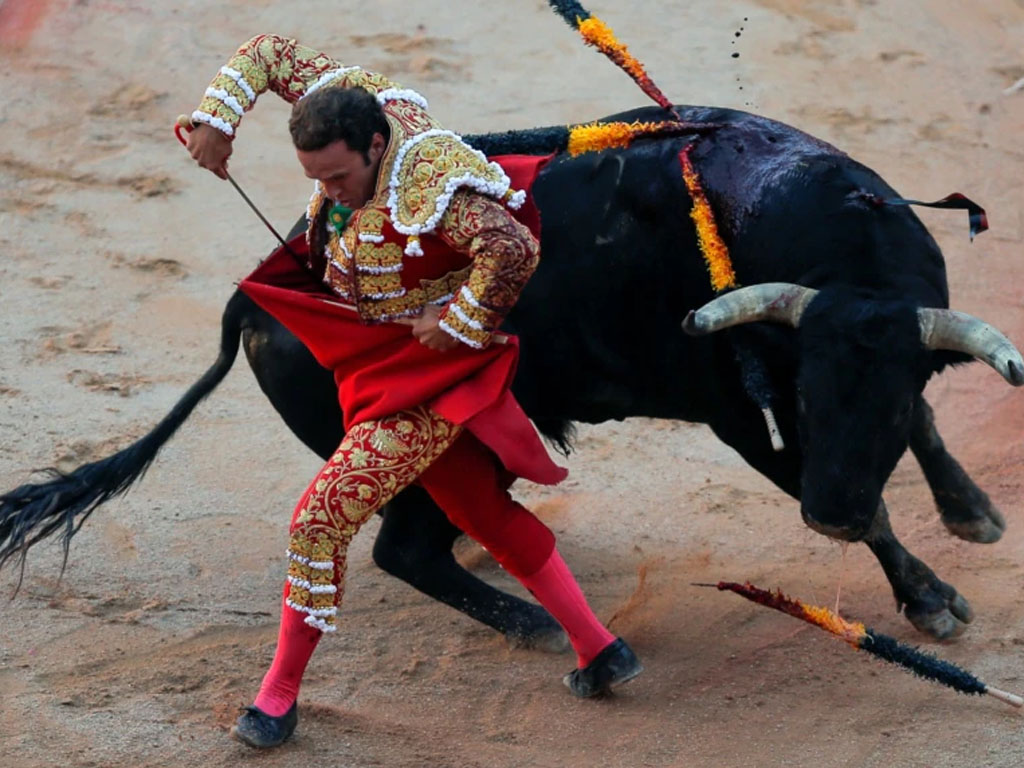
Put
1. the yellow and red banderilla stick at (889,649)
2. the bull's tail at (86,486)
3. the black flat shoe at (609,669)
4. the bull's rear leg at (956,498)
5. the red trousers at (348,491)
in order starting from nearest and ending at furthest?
the red trousers at (348,491)
the yellow and red banderilla stick at (889,649)
the black flat shoe at (609,669)
the bull's tail at (86,486)
the bull's rear leg at (956,498)

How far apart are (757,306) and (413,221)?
0.87 metres

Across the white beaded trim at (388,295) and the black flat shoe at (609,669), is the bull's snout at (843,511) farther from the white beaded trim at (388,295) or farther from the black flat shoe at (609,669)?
the white beaded trim at (388,295)

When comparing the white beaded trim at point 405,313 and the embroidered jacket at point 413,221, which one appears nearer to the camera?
the embroidered jacket at point 413,221

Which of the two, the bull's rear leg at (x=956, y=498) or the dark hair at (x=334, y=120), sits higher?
the dark hair at (x=334, y=120)

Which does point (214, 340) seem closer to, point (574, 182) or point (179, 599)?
point (179, 599)

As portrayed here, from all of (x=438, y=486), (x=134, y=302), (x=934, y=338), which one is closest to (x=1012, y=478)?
(x=934, y=338)

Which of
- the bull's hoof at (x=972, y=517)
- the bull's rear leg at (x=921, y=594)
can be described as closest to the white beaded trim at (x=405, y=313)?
the bull's rear leg at (x=921, y=594)

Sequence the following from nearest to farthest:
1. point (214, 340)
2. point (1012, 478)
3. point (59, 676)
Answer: point (59, 676) < point (1012, 478) < point (214, 340)

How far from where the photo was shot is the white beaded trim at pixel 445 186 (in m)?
3.11

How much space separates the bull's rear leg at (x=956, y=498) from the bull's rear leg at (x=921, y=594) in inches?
17.2

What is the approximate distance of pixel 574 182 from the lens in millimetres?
3977

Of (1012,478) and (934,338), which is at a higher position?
(934,338)

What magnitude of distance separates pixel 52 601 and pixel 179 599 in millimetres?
338

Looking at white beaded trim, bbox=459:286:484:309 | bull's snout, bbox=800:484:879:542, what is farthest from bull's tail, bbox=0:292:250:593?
bull's snout, bbox=800:484:879:542
